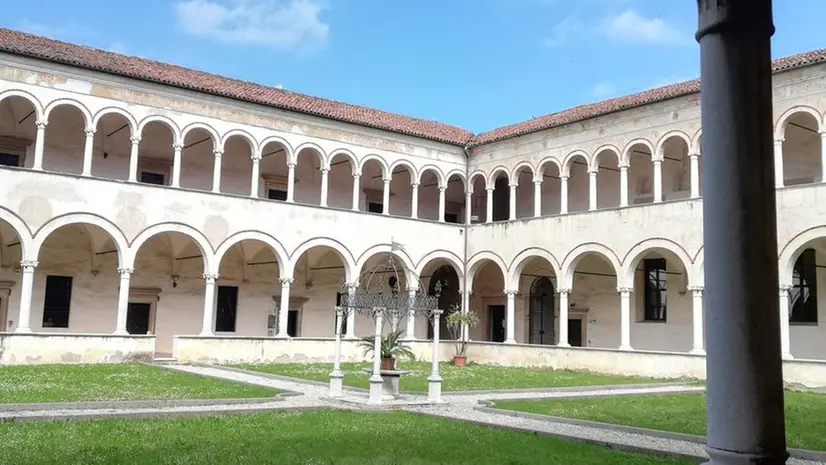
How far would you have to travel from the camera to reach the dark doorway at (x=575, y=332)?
29.2 m

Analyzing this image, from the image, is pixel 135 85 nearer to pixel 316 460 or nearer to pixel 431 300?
pixel 431 300

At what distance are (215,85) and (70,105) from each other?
15.2 feet

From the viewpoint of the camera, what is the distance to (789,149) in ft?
77.0

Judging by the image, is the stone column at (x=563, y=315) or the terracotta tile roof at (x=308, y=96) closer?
the terracotta tile roof at (x=308, y=96)

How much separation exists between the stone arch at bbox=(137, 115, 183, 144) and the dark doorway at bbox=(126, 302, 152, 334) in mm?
6389

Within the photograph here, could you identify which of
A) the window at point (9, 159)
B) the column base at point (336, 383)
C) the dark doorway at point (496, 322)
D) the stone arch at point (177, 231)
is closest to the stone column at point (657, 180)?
the dark doorway at point (496, 322)

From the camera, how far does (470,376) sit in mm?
21203

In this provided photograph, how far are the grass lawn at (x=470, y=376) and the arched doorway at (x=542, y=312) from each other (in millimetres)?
4882

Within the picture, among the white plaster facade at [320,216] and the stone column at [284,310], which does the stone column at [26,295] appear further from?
the stone column at [284,310]

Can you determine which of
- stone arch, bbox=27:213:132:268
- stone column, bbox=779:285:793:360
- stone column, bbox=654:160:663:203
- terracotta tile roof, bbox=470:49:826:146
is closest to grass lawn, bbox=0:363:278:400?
stone arch, bbox=27:213:132:268

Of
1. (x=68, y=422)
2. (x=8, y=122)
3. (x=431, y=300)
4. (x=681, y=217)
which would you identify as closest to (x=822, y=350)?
(x=681, y=217)

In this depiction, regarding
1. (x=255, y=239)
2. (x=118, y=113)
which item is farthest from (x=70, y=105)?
(x=255, y=239)

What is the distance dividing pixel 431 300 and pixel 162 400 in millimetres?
5582

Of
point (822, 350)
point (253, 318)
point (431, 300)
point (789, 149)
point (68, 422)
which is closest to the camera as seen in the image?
point (68, 422)
